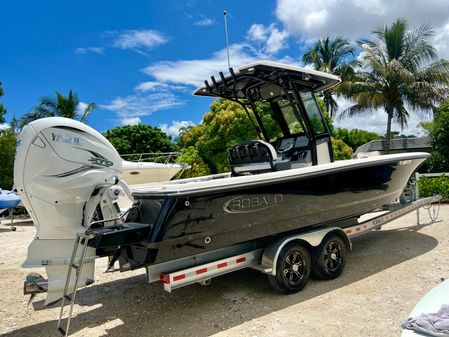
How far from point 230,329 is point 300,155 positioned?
2702mm

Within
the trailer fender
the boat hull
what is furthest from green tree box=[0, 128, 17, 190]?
the trailer fender

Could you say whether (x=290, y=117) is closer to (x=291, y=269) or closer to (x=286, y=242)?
(x=286, y=242)

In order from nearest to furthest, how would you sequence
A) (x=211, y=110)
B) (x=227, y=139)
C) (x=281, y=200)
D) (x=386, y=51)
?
(x=281, y=200) < (x=227, y=139) < (x=211, y=110) < (x=386, y=51)

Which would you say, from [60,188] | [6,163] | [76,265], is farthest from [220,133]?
[76,265]

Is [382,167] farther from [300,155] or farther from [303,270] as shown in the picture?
[303,270]

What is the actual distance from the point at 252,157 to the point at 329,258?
175 centimetres

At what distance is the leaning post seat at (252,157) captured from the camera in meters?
5.15

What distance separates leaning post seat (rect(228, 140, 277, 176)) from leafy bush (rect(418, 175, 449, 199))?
6939 mm

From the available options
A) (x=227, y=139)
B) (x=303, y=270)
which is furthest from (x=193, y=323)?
(x=227, y=139)

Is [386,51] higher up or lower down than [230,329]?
higher up

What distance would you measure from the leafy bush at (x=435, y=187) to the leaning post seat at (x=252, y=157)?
6.94m

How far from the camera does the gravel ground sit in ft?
11.7

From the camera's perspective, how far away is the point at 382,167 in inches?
212

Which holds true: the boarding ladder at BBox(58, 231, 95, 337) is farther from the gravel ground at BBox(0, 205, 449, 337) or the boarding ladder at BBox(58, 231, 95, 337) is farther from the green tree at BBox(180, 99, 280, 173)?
the green tree at BBox(180, 99, 280, 173)
